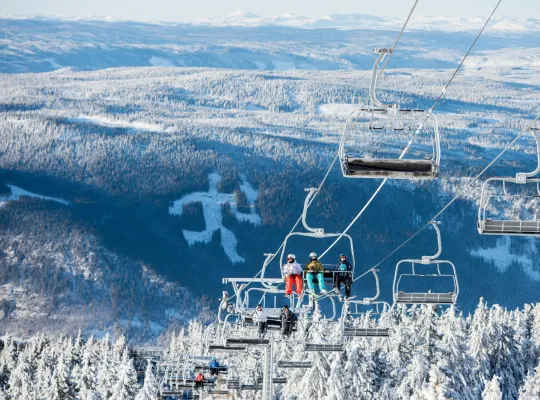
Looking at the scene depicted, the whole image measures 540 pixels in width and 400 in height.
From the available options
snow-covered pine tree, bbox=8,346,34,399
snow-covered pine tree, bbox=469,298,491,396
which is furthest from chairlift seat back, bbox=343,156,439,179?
snow-covered pine tree, bbox=8,346,34,399

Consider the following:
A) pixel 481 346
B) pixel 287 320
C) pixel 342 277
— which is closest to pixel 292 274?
pixel 342 277

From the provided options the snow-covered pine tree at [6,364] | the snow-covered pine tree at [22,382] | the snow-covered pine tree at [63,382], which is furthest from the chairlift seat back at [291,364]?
the snow-covered pine tree at [6,364]

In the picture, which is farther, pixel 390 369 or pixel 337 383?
pixel 390 369


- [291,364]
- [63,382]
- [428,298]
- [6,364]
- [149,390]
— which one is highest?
[6,364]

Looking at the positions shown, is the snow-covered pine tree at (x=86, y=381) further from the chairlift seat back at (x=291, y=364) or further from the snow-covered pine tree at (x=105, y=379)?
the chairlift seat back at (x=291, y=364)

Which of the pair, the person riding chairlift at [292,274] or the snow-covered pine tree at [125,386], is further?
the snow-covered pine tree at [125,386]

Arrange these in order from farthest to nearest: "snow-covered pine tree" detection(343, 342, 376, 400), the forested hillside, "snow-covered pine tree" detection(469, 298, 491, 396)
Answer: "snow-covered pine tree" detection(469, 298, 491, 396) < "snow-covered pine tree" detection(343, 342, 376, 400) < the forested hillside

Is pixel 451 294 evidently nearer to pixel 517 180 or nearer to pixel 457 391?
pixel 517 180

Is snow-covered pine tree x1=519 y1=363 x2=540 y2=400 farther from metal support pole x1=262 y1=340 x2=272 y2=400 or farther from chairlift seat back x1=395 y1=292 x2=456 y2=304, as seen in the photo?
chairlift seat back x1=395 y1=292 x2=456 y2=304

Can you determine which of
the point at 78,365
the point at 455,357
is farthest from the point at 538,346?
the point at 78,365

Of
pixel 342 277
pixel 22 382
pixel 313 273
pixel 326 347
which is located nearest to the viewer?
pixel 342 277

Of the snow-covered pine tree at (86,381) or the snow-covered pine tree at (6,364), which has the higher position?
the snow-covered pine tree at (6,364)

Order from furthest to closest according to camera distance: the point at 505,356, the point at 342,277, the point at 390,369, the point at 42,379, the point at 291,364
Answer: the point at 42,379
the point at 505,356
the point at 390,369
the point at 291,364
the point at 342,277

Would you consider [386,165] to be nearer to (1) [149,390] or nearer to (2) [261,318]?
(2) [261,318]
